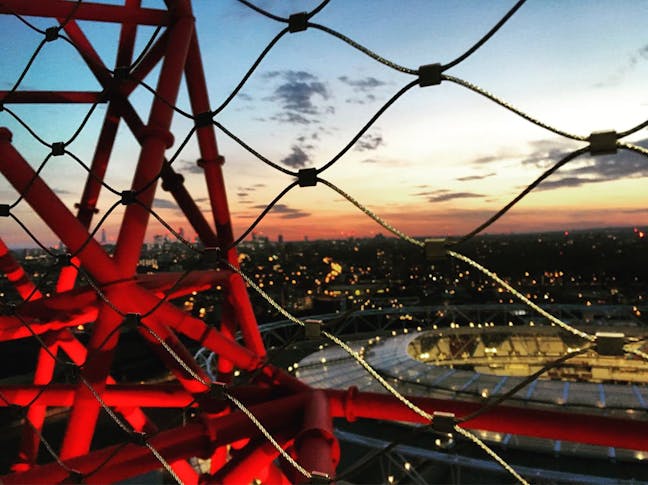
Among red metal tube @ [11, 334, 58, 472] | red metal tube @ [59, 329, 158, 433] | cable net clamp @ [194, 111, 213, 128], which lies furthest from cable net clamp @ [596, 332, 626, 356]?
red metal tube @ [11, 334, 58, 472]

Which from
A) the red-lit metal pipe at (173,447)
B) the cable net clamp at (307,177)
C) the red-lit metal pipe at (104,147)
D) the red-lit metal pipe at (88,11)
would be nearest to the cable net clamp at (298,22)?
the cable net clamp at (307,177)

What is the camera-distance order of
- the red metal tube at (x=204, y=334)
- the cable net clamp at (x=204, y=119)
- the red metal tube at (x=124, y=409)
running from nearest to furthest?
the cable net clamp at (x=204, y=119) < the red metal tube at (x=204, y=334) < the red metal tube at (x=124, y=409)

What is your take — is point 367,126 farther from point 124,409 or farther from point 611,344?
point 124,409

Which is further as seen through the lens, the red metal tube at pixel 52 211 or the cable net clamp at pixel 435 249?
the red metal tube at pixel 52 211

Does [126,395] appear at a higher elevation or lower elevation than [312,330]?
lower

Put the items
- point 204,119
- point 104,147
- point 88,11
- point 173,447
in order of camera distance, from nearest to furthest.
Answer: point 204,119
point 173,447
point 88,11
point 104,147

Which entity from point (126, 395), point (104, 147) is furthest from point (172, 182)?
point (126, 395)

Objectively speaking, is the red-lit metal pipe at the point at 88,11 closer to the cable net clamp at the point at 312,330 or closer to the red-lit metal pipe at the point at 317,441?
the cable net clamp at the point at 312,330
